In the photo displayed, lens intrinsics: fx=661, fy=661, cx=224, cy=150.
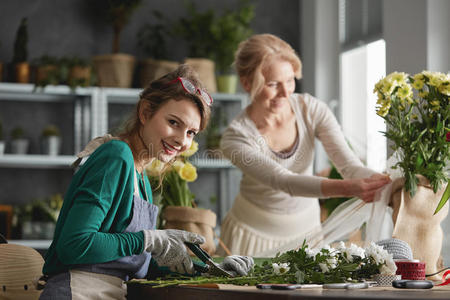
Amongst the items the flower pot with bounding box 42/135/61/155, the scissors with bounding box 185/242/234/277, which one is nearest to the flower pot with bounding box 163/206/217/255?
the scissors with bounding box 185/242/234/277

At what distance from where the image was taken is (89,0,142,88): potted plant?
14.9ft

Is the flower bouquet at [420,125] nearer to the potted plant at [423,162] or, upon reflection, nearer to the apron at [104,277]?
the potted plant at [423,162]

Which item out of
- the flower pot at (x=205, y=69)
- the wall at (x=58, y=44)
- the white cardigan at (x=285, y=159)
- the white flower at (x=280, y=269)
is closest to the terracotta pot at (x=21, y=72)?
the wall at (x=58, y=44)

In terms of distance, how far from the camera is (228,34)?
15.4 feet

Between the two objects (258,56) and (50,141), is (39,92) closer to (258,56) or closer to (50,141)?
(50,141)

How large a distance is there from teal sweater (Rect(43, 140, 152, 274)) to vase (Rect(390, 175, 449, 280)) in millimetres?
908

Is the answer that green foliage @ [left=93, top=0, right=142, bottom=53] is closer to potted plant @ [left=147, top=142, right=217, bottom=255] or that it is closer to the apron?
potted plant @ [left=147, top=142, right=217, bottom=255]

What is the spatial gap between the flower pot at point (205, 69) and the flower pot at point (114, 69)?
41 cm

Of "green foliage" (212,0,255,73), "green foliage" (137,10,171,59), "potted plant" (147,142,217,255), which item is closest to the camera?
"potted plant" (147,142,217,255)

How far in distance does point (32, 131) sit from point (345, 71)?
2.28 m

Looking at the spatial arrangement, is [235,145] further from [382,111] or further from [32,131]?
[32,131]

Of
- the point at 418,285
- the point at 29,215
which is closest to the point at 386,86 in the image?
the point at 418,285

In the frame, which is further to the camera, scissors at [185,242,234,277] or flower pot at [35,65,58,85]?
flower pot at [35,65,58,85]

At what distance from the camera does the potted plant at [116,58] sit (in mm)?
4547
